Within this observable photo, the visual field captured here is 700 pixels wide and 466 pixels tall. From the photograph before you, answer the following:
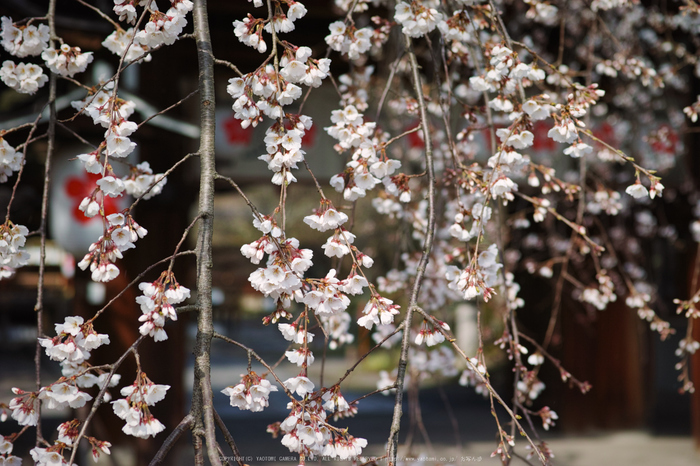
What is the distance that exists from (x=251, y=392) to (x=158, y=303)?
0.26 m

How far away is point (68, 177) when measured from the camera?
382cm

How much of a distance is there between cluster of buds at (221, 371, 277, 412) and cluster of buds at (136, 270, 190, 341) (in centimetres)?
18

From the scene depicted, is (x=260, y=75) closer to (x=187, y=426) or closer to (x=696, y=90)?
(x=187, y=426)

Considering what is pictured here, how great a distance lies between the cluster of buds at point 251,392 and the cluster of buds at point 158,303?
18 centimetres

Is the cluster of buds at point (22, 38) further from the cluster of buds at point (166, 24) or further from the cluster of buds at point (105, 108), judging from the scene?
the cluster of buds at point (166, 24)

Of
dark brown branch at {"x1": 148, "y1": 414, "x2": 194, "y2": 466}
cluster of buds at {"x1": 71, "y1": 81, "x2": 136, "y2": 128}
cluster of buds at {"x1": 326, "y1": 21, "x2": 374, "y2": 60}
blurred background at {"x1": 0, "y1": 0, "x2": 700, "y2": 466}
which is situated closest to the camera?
dark brown branch at {"x1": 148, "y1": 414, "x2": 194, "y2": 466}

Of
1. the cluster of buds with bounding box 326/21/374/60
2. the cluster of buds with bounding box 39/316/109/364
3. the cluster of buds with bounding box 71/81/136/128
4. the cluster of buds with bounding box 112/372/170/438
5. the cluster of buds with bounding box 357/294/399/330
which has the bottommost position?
the cluster of buds with bounding box 112/372/170/438

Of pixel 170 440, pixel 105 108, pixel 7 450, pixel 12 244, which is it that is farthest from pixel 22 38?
pixel 170 440

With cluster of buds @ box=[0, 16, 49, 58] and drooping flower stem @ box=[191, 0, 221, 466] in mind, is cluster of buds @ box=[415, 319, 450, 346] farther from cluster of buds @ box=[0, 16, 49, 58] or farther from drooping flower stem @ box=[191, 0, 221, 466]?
cluster of buds @ box=[0, 16, 49, 58]

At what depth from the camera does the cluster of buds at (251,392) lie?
1264mm

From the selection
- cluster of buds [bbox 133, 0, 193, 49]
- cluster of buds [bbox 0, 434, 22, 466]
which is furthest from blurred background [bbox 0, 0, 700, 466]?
cluster of buds [bbox 0, 434, 22, 466]

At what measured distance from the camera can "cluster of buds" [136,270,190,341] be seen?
1.20 metres

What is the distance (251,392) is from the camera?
Answer: 1270 mm

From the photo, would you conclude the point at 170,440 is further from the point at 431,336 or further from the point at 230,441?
the point at 431,336
